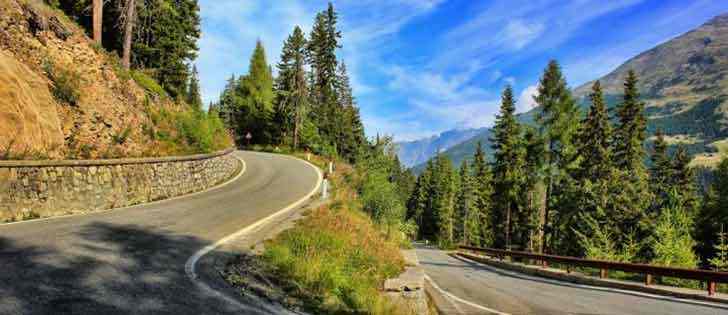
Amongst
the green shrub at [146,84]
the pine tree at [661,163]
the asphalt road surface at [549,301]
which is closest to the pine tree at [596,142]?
the pine tree at [661,163]

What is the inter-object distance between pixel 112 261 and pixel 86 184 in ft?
26.1

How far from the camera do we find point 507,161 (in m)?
43.8

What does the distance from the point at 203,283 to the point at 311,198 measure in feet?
44.7

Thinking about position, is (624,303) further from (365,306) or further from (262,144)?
(262,144)

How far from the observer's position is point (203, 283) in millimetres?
6312

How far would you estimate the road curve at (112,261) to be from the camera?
5.02m

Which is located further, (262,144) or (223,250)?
(262,144)

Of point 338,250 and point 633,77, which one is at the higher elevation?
point 633,77

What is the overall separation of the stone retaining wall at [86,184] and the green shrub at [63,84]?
343cm

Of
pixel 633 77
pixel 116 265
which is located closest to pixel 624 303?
pixel 116 265

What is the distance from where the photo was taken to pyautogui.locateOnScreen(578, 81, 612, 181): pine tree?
34906mm

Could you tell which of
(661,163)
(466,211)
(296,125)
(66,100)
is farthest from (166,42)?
(466,211)

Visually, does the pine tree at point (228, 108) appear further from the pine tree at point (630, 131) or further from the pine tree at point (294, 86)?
the pine tree at point (630, 131)

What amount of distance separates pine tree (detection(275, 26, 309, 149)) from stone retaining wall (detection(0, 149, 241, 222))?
36400 millimetres
